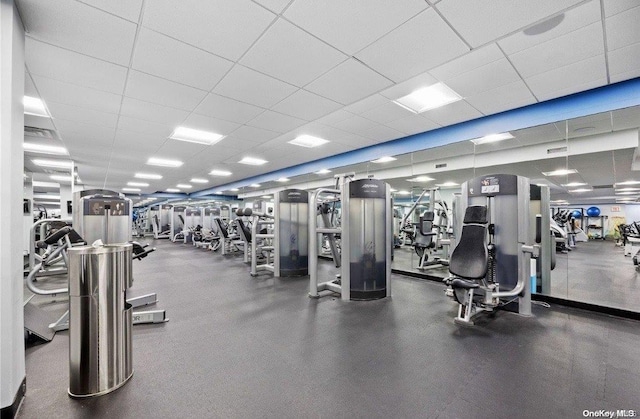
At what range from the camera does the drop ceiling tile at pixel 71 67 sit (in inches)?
97.9

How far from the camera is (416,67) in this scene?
2.86m

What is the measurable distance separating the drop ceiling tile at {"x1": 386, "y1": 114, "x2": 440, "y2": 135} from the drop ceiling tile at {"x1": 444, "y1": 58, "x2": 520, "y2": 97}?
3.24ft

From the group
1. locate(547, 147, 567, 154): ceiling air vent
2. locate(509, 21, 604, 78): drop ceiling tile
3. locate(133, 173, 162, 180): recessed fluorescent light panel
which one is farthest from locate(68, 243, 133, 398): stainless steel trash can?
locate(133, 173, 162, 180): recessed fluorescent light panel

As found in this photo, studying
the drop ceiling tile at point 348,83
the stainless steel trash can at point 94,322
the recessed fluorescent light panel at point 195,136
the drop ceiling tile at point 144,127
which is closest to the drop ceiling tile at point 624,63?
the drop ceiling tile at point 348,83

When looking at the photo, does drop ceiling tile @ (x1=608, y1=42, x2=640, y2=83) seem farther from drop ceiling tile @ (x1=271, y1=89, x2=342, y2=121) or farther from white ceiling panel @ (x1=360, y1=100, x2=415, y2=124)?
drop ceiling tile @ (x1=271, y1=89, x2=342, y2=121)

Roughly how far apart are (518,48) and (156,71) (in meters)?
3.64

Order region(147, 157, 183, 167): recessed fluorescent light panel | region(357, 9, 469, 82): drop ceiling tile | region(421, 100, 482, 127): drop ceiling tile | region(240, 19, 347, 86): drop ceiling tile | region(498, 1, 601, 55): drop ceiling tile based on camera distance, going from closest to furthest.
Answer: region(498, 1, 601, 55): drop ceiling tile, region(357, 9, 469, 82): drop ceiling tile, region(240, 19, 347, 86): drop ceiling tile, region(421, 100, 482, 127): drop ceiling tile, region(147, 157, 183, 167): recessed fluorescent light panel

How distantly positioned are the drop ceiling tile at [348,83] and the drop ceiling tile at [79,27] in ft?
6.00

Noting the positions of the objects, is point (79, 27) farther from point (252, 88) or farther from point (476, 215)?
point (476, 215)

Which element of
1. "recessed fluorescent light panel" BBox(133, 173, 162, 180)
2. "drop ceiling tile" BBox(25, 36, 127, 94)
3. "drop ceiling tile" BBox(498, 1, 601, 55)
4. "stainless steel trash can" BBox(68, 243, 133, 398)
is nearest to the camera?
"stainless steel trash can" BBox(68, 243, 133, 398)

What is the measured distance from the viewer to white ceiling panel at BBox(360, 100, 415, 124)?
157 inches

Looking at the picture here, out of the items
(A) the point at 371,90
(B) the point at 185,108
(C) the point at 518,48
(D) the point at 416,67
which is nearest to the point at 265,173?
(B) the point at 185,108

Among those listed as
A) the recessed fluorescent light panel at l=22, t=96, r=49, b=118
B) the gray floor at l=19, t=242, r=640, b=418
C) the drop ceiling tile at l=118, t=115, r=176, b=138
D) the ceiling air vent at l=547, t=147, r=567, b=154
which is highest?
the drop ceiling tile at l=118, t=115, r=176, b=138

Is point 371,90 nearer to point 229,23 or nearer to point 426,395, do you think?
point 229,23
